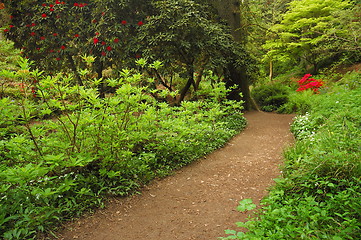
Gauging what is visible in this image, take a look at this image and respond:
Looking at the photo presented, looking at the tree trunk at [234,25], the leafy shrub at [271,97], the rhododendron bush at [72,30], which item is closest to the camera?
the rhododendron bush at [72,30]

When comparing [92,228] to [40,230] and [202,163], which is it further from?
[202,163]

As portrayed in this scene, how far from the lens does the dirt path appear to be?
2.88 metres

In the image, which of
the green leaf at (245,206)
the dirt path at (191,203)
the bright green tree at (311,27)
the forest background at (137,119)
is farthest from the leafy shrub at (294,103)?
the green leaf at (245,206)

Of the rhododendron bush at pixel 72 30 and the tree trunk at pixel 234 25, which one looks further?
the tree trunk at pixel 234 25

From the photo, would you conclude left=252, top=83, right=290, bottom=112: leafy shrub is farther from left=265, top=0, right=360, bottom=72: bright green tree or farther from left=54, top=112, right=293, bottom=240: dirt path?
left=54, top=112, right=293, bottom=240: dirt path

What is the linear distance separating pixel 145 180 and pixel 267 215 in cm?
228

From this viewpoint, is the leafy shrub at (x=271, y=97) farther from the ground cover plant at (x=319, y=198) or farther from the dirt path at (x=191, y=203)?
the ground cover plant at (x=319, y=198)

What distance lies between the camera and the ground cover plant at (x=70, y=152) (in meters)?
2.71

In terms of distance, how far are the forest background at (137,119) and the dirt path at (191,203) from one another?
0.27m

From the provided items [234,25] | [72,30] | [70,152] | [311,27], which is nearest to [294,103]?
[234,25]

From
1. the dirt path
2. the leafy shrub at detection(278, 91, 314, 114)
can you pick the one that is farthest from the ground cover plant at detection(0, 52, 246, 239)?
the leafy shrub at detection(278, 91, 314, 114)

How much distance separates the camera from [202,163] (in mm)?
5148

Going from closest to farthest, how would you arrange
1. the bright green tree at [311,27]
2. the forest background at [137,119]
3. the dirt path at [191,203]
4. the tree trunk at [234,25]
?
1. the forest background at [137,119]
2. the dirt path at [191,203]
3. the tree trunk at [234,25]
4. the bright green tree at [311,27]

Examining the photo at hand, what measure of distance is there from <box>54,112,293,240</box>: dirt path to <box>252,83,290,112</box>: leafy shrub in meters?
6.69
